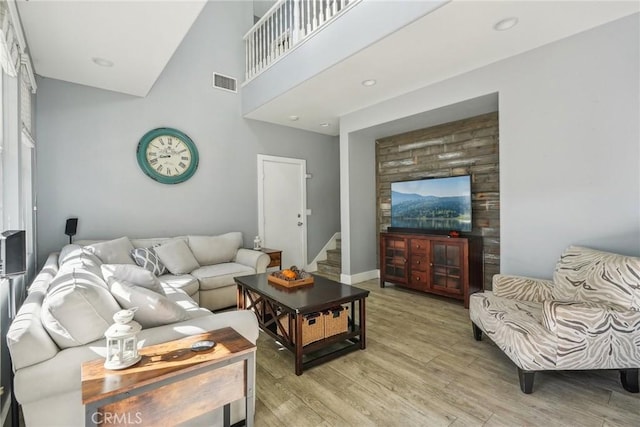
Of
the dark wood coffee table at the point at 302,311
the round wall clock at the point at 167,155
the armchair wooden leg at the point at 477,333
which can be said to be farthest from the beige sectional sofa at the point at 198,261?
the armchair wooden leg at the point at 477,333

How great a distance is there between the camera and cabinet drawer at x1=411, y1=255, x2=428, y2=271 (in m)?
3.99

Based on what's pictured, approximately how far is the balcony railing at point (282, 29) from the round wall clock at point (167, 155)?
4.59 ft

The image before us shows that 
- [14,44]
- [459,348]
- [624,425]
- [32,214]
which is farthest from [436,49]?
[32,214]

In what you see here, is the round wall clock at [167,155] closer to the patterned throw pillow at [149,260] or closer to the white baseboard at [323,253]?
the patterned throw pillow at [149,260]

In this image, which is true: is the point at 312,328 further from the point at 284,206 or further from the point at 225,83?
the point at 225,83

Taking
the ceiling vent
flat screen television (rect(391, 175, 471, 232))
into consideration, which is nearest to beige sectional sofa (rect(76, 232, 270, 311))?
flat screen television (rect(391, 175, 471, 232))

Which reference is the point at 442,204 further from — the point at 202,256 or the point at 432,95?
the point at 202,256

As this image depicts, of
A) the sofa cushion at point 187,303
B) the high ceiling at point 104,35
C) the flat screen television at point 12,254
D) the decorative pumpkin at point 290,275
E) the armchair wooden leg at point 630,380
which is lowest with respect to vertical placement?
the armchair wooden leg at point 630,380

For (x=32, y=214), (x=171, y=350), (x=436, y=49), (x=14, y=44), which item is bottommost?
(x=171, y=350)

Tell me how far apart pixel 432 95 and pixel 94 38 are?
3.30 meters

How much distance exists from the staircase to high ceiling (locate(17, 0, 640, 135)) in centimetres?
288

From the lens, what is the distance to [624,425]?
169cm

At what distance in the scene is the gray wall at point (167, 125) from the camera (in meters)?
3.45

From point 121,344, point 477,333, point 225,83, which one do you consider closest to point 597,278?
point 477,333
